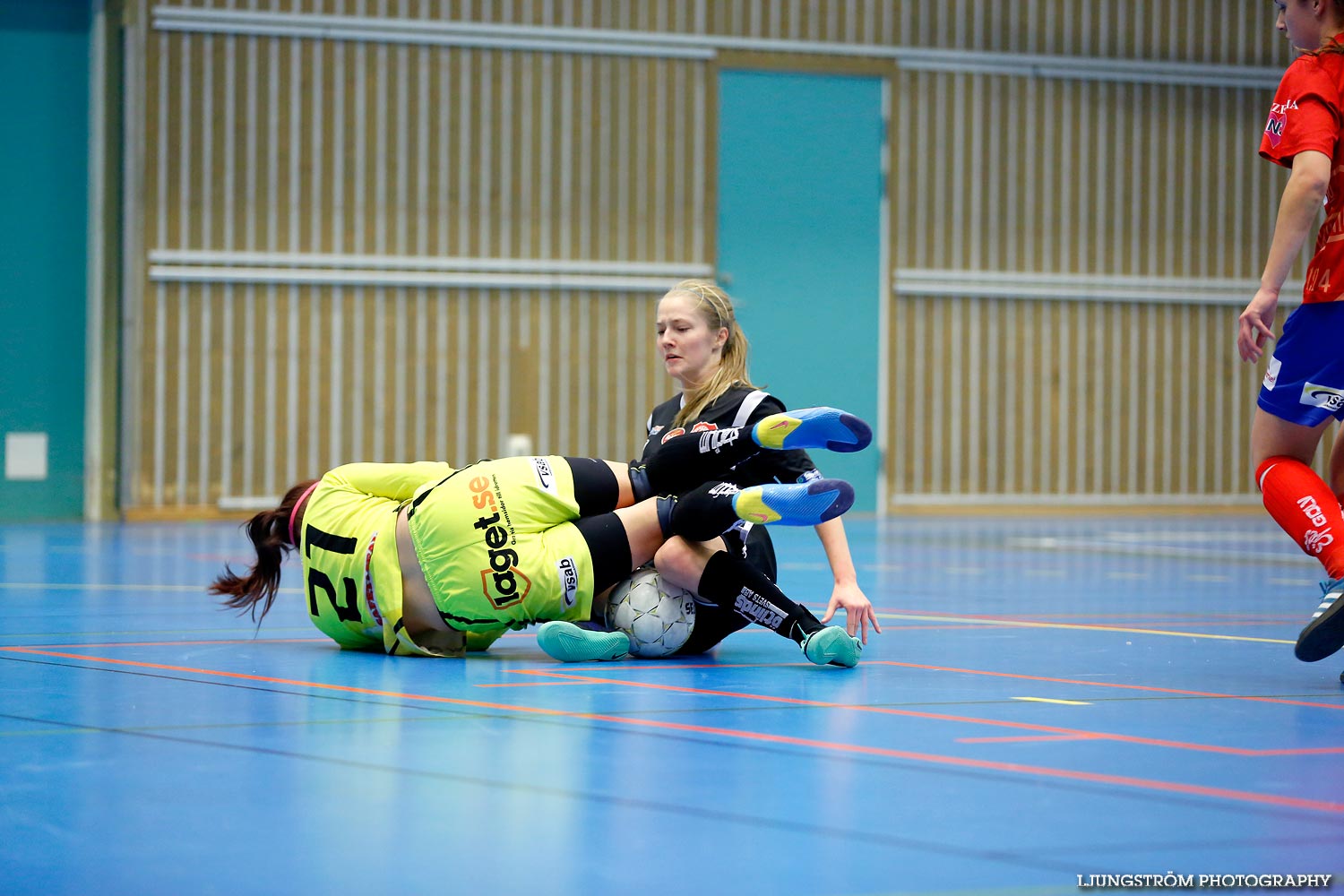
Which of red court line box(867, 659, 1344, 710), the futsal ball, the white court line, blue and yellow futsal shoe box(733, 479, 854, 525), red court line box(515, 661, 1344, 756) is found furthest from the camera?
the white court line

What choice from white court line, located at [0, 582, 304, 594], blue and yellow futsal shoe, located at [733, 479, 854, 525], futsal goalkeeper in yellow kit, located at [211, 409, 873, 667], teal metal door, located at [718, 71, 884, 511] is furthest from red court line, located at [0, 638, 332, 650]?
teal metal door, located at [718, 71, 884, 511]

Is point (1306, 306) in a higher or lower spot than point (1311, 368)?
higher

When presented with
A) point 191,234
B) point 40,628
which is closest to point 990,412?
point 191,234

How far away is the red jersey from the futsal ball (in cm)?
174

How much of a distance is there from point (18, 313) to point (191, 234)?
1610 millimetres

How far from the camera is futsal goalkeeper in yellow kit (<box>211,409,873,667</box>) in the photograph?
13.8 feet

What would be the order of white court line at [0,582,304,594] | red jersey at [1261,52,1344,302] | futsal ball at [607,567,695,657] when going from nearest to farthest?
1. red jersey at [1261,52,1344,302]
2. futsal ball at [607,567,695,657]
3. white court line at [0,582,304,594]

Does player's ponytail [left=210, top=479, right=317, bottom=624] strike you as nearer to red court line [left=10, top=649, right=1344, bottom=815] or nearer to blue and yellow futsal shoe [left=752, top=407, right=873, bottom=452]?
red court line [left=10, top=649, right=1344, bottom=815]

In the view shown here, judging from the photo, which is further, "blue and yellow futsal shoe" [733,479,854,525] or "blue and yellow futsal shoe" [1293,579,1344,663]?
"blue and yellow futsal shoe" [733,479,854,525]

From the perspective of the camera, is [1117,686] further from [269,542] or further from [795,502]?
[269,542]

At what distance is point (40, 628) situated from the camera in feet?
17.0

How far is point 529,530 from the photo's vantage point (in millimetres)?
4305

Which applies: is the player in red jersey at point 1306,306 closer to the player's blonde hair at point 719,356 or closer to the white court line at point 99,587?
the player's blonde hair at point 719,356

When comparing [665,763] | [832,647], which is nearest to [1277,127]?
[832,647]
